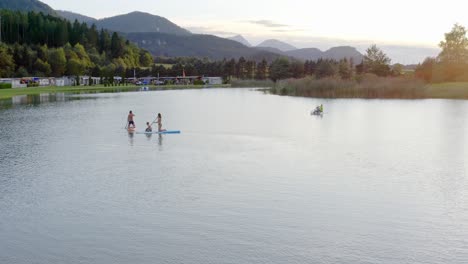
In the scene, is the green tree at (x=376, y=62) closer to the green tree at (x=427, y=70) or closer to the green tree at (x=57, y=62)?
the green tree at (x=427, y=70)

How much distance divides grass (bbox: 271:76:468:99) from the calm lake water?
4660 cm

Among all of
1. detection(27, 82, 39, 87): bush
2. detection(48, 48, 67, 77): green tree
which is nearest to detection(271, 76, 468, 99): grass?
detection(27, 82, 39, 87): bush

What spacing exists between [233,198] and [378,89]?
7026 cm

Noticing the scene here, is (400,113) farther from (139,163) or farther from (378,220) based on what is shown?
(378,220)

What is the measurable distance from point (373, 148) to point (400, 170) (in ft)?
23.2

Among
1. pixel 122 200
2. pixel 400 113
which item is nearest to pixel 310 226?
pixel 122 200

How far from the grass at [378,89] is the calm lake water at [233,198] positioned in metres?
46.6

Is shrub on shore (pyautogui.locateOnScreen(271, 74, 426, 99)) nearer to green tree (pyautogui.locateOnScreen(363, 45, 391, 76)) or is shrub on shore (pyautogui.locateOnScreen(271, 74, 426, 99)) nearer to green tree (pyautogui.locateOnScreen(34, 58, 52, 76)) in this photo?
green tree (pyautogui.locateOnScreen(363, 45, 391, 76))

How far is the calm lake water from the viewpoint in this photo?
46.9ft

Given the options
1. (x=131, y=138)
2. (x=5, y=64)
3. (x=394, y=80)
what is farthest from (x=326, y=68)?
(x=131, y=138)

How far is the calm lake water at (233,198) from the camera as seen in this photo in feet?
46.9

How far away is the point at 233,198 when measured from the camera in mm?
19609

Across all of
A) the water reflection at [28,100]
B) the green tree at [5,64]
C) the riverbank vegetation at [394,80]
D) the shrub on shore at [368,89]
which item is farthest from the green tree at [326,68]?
the green tree at [5,64]

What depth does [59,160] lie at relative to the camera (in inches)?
1088
